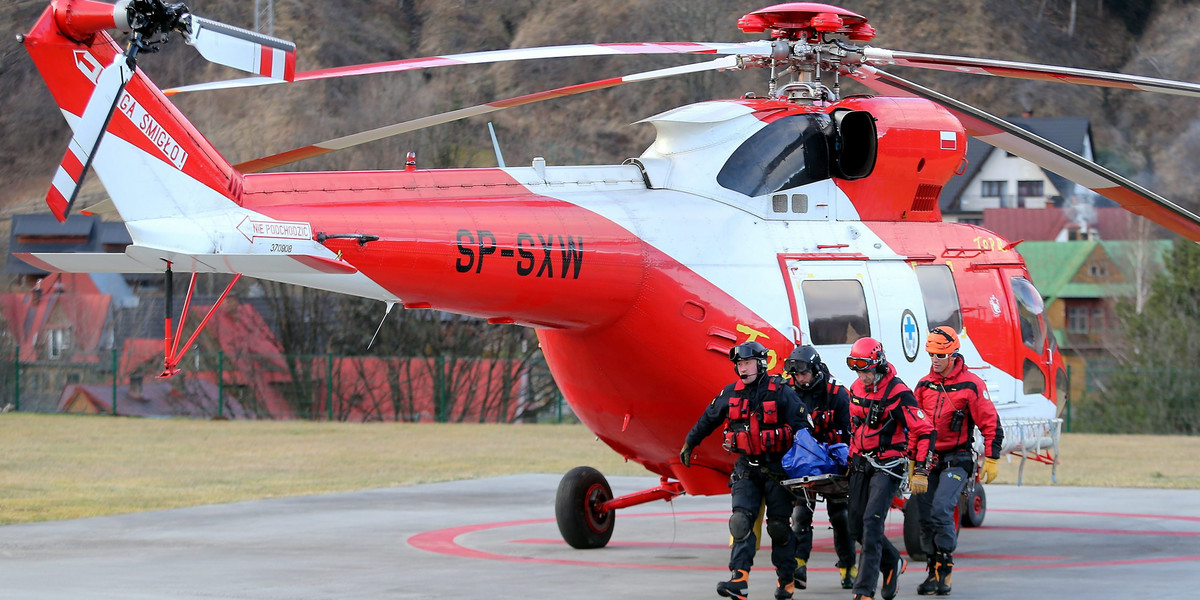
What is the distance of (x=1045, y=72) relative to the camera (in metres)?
10.4

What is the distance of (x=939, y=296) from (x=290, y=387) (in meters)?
27.0

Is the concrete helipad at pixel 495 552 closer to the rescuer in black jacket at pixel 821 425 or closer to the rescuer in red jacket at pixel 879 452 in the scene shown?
the rescuer in black jacket at pixel 821 425

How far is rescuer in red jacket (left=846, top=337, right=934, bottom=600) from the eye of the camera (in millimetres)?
8977

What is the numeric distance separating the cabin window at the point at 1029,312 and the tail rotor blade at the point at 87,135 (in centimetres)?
814

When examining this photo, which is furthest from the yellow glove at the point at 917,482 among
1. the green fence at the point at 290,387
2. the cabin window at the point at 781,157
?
the green fence at the point at 290,387

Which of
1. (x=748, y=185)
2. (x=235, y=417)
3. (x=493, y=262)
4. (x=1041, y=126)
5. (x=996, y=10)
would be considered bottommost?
(x=235, y=417)

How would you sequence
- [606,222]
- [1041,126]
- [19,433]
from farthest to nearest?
[1041,126] → [19,433] → [606,222]

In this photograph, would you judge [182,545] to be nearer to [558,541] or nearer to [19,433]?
[558,541]

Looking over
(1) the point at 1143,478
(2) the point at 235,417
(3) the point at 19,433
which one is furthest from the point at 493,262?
(2) the point at 235,417

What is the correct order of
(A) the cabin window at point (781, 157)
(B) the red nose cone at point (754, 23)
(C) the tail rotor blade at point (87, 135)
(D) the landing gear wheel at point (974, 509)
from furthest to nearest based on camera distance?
1. (D) the landing gear wheel at point (974, 509)
2. (B) the red nose cone at point (754, 23)
3. (A) the cabin window at point (781, 157)
4. (C) the tail rotor blade at point (87, 135)

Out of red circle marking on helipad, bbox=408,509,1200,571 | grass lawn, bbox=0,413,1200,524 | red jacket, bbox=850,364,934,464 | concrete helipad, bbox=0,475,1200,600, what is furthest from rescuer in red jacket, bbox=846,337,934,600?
grass lawn, bbox=0,413,1200,524

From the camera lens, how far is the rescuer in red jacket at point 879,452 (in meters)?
8.98

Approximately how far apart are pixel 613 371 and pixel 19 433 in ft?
67.5

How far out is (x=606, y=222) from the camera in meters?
10.2
